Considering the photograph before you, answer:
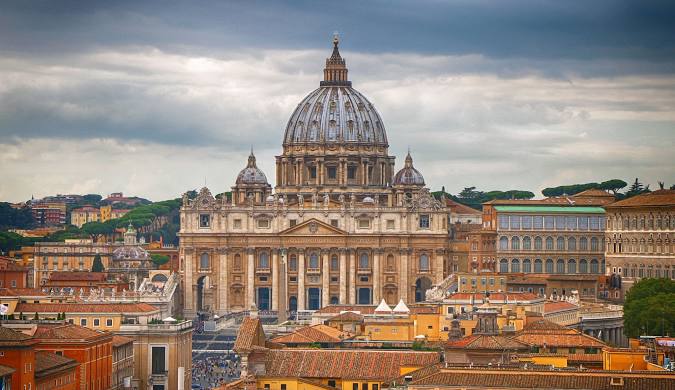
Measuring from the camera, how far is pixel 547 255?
173 meters

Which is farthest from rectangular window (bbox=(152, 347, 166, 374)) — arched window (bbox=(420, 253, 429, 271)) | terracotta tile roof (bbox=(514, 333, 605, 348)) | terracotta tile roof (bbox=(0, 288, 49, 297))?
arched window (bbox=(420, 253, 429, 271))

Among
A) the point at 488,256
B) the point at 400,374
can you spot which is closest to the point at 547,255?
the point at 488,256

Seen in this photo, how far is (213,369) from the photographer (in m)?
125

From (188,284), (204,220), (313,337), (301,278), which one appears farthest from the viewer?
(204,220)

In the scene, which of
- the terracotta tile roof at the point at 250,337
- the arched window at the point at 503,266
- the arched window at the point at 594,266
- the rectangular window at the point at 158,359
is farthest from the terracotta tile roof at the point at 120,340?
the arched window at the point at 594,266

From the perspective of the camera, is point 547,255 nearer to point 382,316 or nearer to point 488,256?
point 488,256

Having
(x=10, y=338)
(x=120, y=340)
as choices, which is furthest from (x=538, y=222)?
(x=10, y=338)

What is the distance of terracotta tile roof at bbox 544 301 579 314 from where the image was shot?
12769cm

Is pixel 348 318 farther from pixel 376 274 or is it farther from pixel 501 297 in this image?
pixel 376 274

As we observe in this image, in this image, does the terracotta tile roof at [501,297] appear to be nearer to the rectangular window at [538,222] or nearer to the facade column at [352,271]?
the rectangular window at [538,222]

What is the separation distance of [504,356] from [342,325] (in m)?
40.4

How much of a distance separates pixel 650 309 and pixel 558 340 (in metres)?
27.8

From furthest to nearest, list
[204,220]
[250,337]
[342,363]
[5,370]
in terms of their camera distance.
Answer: [204,220] → [342,363] → [250,337] → [5,370]

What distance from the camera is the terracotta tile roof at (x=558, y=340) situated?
297 ft
